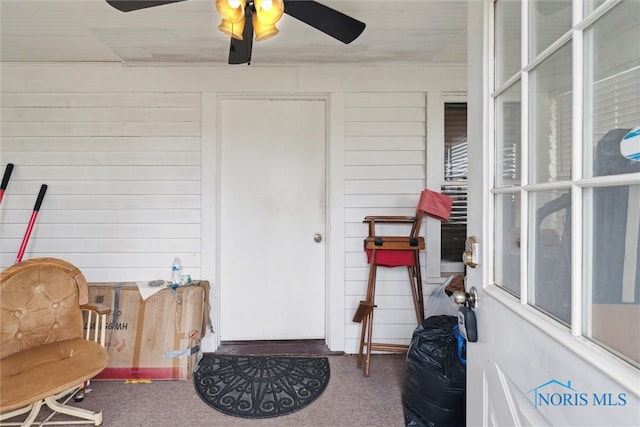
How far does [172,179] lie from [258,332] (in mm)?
1441

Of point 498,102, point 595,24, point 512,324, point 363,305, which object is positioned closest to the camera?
point 595,24

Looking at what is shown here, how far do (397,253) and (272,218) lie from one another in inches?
41.0

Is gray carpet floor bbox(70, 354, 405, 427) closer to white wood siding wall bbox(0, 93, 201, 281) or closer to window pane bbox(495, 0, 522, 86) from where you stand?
white wood siding wall bbox(0, 93, 201, 281)

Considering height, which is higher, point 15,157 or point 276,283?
point 15,157

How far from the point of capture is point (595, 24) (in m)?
0.58

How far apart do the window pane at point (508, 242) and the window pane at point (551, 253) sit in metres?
0.07

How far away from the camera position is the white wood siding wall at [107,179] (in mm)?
2377

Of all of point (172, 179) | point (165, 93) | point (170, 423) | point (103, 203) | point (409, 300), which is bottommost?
point (170, 423)

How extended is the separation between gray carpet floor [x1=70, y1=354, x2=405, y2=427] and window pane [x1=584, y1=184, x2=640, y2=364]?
150 cm

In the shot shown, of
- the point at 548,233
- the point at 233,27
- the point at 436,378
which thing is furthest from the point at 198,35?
the point at 436,378

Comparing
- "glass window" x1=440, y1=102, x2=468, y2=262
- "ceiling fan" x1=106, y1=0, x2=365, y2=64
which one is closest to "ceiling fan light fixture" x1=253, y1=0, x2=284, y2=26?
"ceiling fan" x1=106, y1=0, x2=365, y2=64

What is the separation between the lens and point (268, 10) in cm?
127

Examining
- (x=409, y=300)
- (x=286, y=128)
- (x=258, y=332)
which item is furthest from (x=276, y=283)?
(x=286, y=128)

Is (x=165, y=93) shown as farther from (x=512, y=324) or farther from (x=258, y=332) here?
(x=512, y=324)
